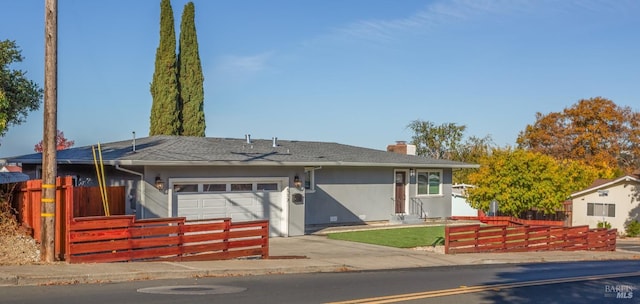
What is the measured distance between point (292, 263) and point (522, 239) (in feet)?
39.1

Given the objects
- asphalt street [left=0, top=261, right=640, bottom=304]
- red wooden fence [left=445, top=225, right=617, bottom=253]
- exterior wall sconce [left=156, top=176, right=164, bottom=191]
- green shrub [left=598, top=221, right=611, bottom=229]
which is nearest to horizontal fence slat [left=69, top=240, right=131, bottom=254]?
asphalt street [left=0, top=261, right=640, bottom=304]

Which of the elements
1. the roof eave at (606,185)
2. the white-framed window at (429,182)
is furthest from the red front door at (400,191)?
the roof eave at (606,185)

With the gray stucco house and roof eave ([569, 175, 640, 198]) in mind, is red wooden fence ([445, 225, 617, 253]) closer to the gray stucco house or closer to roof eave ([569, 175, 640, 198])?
the gray stucco house

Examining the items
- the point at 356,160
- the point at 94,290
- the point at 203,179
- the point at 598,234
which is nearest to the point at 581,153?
the point at 598,234

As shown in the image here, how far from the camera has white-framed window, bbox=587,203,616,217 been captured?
48.0 metres

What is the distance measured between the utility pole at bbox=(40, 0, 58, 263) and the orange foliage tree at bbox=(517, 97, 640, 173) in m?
58.5

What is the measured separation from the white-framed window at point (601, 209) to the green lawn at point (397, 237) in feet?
79.3

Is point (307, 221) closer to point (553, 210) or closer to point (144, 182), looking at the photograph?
point (144, 182)

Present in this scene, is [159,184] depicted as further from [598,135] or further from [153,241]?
[598,135]

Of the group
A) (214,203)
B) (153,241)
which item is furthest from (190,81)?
(153,241)

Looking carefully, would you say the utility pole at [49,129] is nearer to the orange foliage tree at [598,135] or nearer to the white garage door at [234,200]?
the white garage door at [234,200]

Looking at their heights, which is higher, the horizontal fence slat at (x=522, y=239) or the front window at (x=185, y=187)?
the front window at (x=185, y=187)

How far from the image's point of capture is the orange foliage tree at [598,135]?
66.1 meters

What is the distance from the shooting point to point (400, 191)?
31688 mm
